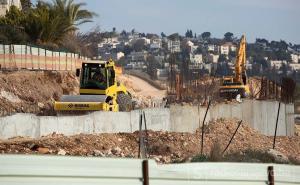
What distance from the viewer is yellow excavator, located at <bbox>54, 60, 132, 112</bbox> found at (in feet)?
92.1

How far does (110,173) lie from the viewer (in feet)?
21.4

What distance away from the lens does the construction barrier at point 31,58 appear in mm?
42562

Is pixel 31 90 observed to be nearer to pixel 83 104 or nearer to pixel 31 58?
pixel 31 58

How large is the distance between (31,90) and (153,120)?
50.0 ft

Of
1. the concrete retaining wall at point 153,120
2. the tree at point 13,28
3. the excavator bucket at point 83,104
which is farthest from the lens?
the tree at point 13,28

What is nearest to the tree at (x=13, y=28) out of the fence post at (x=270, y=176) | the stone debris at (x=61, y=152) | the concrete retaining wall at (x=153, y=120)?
the concrete retaining wall at (x=153, y=120)

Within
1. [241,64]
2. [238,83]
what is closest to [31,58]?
[238,83]

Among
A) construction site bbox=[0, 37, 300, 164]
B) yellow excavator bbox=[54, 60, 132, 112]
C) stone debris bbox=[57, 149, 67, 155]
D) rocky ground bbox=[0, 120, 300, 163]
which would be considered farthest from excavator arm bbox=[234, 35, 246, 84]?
stone debris bbox=[57, 149, 67, 155]

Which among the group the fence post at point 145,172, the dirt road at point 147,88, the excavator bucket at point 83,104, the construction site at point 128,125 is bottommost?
the dirt road at point 147,88

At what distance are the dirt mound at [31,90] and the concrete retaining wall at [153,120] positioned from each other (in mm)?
8857

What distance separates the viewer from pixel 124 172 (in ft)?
21.7

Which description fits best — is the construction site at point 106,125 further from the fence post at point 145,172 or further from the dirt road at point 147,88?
the dirt road at point 147,88

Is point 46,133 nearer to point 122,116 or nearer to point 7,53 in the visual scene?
point 122,116

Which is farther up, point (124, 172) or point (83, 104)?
point (124, 172)
